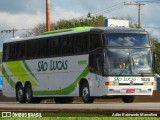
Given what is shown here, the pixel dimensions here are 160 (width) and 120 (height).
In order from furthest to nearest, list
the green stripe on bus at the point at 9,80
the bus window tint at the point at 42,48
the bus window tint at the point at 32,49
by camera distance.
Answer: the green stripe on bus at the point at 9,80, the bus window tint at the point at 32,49, the bus window tint at the point at 42,48

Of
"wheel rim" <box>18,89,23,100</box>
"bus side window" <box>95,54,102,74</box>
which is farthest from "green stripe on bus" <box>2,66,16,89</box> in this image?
"bus side window" <box>95,54,102,74</box>

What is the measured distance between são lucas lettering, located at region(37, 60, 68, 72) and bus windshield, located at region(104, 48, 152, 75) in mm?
3621

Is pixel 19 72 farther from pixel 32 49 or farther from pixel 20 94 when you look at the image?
pixel 32 49

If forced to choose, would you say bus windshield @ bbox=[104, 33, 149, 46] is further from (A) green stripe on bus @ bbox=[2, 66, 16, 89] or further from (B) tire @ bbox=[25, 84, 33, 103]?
(A) green stripe on bus @ bbox=[2, 66, 16, 89]

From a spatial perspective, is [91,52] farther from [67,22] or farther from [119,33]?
[67,22]

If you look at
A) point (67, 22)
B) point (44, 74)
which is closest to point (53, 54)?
point (44, 74)

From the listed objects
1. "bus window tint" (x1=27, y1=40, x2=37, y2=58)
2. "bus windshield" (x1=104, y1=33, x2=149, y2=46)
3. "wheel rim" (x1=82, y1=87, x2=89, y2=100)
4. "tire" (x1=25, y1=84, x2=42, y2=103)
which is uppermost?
"bus windshield" (x1=104, y1=33, x2=149, y2=46)

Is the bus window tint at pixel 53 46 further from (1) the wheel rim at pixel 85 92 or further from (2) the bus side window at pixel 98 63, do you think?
(2) the bus side window at pixel 98 63

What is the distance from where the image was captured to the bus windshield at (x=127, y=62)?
28.2 meters

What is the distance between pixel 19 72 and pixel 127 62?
931cm

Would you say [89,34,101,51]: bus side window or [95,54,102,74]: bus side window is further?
[89,34,101,51]: bus side window

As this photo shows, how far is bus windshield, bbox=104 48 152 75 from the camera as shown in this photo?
28156mm

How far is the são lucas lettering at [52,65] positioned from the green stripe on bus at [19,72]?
1.29m

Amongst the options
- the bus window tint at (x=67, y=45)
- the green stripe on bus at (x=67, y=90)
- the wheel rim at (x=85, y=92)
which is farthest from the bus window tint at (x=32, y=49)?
the wheel rim at (x=85, y=92)
